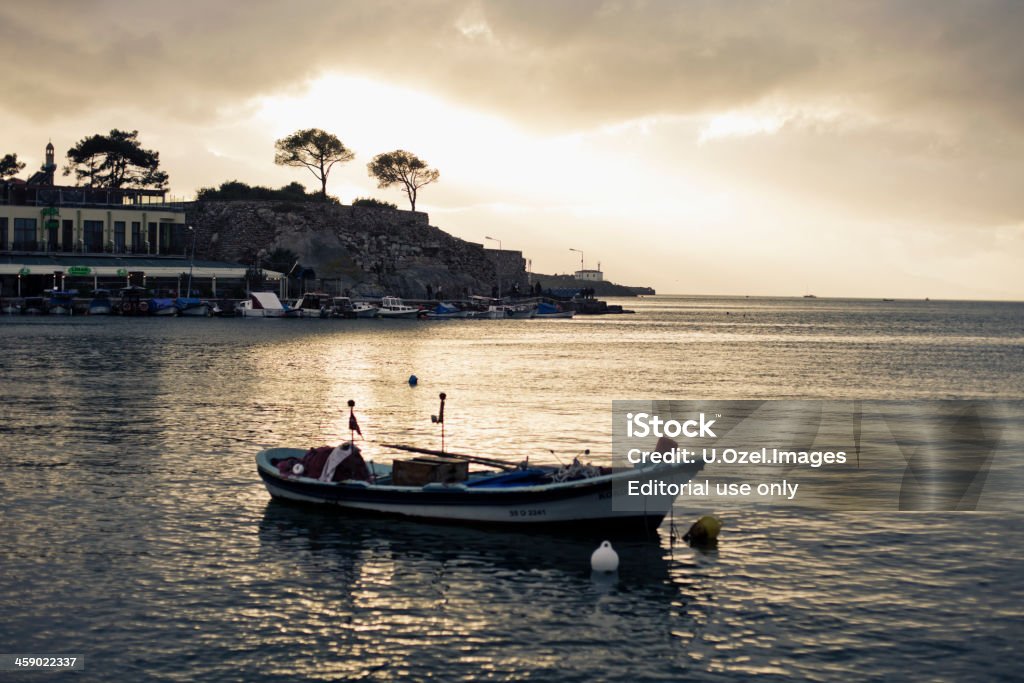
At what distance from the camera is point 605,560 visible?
2212cm

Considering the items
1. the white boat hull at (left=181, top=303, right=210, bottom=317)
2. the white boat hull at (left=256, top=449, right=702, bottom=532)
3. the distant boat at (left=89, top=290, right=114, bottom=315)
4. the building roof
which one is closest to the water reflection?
the white boat hull at (left=256, top=449, right=702, bottom=532)

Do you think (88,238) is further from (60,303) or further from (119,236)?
(60,303)

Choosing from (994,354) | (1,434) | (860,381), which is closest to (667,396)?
(860,381)

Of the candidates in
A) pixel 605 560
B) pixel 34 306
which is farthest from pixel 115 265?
pixel 605 560

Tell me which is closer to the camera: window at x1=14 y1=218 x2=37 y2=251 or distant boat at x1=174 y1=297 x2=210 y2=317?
distant boat at x1=174 y1=297 x2=210 y2=317

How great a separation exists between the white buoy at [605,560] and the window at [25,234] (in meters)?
149

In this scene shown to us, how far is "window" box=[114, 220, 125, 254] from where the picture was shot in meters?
161

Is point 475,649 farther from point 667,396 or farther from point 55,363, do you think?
point 55,363

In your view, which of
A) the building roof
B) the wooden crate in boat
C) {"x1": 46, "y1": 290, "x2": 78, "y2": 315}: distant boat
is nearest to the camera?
the wooden crate in boat

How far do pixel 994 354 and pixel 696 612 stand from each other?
98.4 metres

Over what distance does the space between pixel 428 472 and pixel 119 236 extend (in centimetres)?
14963

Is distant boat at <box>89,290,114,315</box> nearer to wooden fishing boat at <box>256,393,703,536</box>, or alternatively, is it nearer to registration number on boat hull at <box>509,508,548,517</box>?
wooden fishing boat at <box>256,393,703,536</box>

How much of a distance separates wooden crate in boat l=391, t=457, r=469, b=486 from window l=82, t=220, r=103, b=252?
479ft

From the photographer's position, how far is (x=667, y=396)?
195 feet
